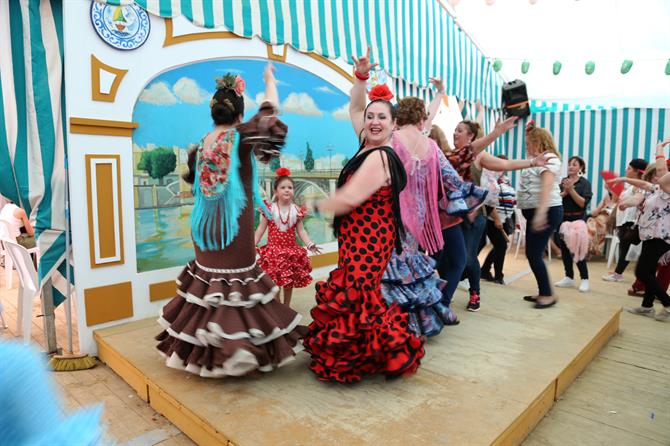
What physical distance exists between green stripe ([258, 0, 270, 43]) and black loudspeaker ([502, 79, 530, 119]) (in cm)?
647

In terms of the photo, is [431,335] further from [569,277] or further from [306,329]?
[569,277]

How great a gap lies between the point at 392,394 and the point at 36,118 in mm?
3188

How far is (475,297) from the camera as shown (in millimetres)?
4266

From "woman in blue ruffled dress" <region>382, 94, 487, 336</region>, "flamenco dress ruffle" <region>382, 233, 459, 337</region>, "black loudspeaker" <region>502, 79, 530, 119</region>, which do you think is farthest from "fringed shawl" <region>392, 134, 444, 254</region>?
"black loudspeaker" <region>502, 79, 530, 119</region>

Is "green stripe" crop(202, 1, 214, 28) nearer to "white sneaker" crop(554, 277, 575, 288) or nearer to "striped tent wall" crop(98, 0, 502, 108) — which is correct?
"striped tent wall" crop(98, 0, 502, 108)

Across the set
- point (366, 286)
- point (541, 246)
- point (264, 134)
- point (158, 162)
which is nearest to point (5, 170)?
point (158, 162)

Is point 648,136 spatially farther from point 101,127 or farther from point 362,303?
point 101,127

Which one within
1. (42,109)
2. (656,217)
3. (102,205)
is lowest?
(656,217)

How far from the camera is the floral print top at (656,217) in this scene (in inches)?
171

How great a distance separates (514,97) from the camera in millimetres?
9586

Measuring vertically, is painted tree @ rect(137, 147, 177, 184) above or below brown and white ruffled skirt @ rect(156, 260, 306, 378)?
above

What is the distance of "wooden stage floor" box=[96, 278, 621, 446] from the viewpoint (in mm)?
2270

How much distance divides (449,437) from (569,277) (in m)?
4.50

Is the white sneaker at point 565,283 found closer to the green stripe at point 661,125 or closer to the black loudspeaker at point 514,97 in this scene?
the black loudspeaker at point 514,97
